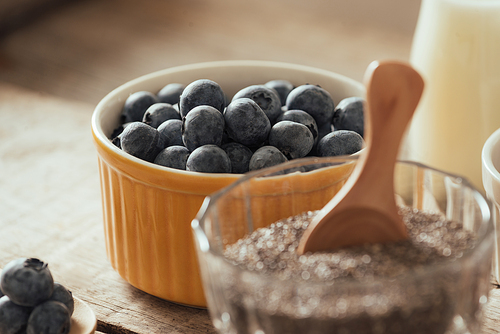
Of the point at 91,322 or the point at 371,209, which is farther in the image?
the point at 91,322

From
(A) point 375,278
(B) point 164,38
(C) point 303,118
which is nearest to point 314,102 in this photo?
(C) point 303,118

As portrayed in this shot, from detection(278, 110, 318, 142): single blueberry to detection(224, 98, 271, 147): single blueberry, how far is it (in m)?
0.04

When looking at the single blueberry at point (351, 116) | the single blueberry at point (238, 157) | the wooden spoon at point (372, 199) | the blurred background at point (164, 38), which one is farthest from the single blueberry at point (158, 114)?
the blurred background at point (164, 38)

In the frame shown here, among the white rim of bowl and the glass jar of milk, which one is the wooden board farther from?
the glass jar of milk

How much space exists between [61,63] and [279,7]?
2.66 ft

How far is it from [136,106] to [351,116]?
274 millimetres

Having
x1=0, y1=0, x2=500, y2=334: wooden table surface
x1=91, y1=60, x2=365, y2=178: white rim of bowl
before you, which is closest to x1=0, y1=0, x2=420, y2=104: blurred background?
x1=0, y1=0, x2=500, y2=334: wooden table surface

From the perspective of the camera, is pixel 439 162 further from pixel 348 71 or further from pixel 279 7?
pixel 279 7

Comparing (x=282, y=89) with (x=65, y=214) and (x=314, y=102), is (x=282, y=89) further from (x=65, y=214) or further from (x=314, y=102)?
(x=65, y=214)

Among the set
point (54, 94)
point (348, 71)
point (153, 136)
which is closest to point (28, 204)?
point (153, 136)

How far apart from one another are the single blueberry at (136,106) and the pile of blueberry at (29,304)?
0.81 feet

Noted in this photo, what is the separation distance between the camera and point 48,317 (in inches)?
19.8

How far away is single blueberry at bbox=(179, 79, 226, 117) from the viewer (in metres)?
0.64

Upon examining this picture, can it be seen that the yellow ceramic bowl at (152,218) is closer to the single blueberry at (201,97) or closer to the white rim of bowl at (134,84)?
the white rim of bowl at (134,84)
